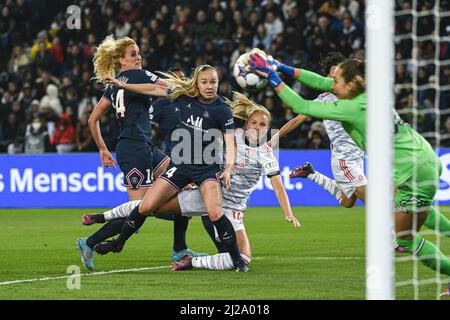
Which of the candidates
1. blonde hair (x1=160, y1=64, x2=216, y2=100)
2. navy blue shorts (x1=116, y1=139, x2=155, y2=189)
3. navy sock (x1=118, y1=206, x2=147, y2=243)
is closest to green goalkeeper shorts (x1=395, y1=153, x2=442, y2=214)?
blonde hair (x1=160, y1=64, x2=216, y2=100)

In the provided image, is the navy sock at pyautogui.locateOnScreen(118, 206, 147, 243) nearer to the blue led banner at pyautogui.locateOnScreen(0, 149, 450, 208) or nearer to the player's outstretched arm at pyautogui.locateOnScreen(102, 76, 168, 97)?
the player's outstretched arm at pyautogui.locateOnScreen(102, 76, 168, 97)

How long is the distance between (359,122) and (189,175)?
2.18 m

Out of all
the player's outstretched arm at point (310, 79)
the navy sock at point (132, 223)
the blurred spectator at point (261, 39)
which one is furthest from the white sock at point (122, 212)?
the blurred spectator at point (261, 39)

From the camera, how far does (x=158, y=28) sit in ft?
70.9

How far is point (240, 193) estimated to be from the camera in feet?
31.2

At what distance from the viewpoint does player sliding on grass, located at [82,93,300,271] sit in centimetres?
912

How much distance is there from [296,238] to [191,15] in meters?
10.5

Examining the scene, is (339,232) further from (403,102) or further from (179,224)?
(403,102)

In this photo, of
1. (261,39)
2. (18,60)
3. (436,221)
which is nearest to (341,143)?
(436,221)

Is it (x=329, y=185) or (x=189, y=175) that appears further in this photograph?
(x=329, y=185)

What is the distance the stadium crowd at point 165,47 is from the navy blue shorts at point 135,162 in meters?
9.32

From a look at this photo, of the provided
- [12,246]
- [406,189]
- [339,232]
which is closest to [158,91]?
[406,189]

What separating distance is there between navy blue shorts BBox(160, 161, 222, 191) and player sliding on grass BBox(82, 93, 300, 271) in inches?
6.7

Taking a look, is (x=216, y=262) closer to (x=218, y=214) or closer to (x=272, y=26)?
(x=218, y=214)
